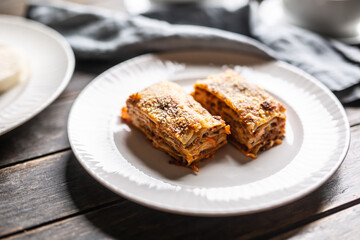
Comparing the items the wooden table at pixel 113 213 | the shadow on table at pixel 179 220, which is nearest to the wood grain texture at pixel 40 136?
the wooden table at pixel 113 213

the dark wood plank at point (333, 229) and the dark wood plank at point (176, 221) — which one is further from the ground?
the dark wood plank at point (333, 229)

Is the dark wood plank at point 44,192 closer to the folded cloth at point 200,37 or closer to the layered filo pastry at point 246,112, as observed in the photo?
the layered filo pastry at point 246,112

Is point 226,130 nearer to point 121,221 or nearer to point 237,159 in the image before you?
point 237,159

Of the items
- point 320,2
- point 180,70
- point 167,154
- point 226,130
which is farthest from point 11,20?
point 320,2

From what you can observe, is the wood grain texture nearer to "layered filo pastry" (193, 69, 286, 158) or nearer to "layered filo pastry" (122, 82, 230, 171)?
"layered filo pastry" (122, 82, 230, 171)

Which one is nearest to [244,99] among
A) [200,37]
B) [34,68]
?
[200,37]
